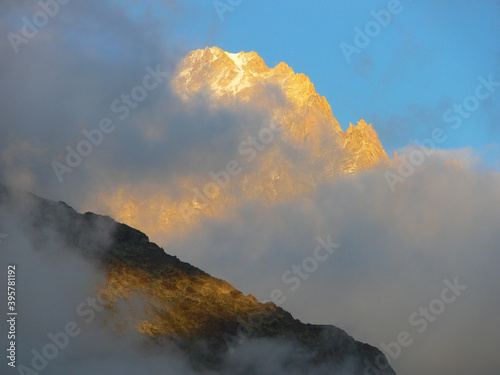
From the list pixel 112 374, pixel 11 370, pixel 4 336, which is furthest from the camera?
pixel 112 374

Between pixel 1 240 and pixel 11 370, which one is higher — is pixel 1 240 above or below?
above

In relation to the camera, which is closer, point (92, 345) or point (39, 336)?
point (39, 336)

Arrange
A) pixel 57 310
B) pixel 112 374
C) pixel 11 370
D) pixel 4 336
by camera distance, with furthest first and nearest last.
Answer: pixel 57 310, pixel 112 374, pixel 4 336, pixel 11 370

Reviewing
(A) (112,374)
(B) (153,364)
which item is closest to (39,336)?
(A) (112,374)

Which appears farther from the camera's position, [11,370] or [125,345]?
[125,345]

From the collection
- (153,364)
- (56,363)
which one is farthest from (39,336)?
(153,364)

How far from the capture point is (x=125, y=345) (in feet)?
644

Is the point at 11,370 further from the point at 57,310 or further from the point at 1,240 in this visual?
the point at 1,240

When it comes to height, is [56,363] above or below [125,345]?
below

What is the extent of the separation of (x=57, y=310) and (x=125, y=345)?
21782mm

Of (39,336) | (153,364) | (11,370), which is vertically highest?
(153,364)

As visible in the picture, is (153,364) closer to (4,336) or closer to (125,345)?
(125,345)

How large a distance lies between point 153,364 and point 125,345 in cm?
1017

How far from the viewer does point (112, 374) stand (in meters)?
180
